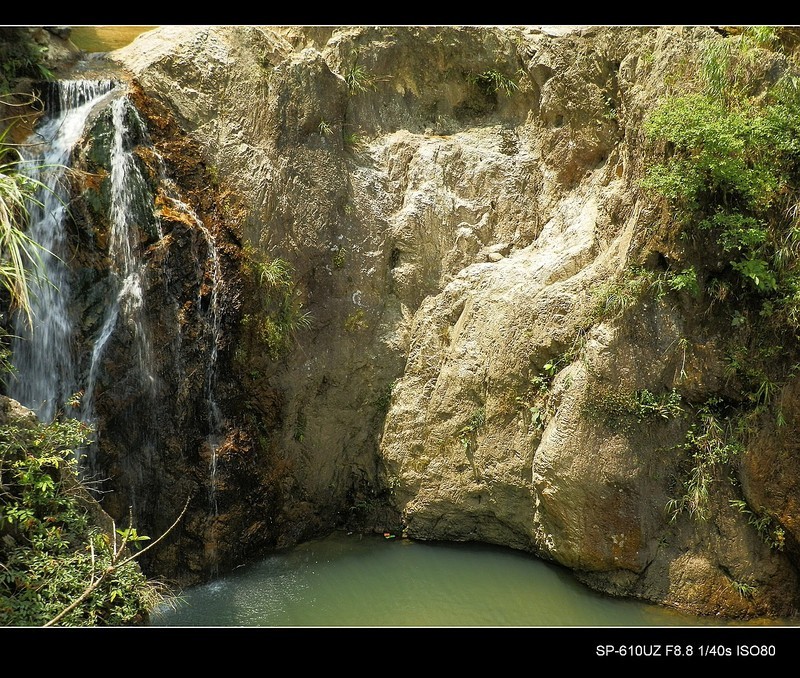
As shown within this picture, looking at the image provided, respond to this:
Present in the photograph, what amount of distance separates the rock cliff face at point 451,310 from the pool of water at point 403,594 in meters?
0.25

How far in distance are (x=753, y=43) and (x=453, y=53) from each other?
3509mm

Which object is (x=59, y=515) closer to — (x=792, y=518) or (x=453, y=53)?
(x=792, y=518)

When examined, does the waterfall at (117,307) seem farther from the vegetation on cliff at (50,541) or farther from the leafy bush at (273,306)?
the vegetation on cliff at (50,541)

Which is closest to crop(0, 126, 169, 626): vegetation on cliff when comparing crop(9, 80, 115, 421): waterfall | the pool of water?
the pool of water

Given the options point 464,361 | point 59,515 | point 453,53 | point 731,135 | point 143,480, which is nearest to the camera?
point 59,515

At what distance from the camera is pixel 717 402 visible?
268 inches

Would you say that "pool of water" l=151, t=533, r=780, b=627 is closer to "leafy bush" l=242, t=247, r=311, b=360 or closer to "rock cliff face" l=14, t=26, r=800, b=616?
"rock cliff face" l=14, t=26, r=800, b=616

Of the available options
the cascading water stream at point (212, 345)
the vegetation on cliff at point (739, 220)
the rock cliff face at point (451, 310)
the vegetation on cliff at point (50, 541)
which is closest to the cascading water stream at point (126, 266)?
the rock cliff face at point (451, 310)

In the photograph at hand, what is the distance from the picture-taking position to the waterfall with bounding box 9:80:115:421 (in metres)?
6.76

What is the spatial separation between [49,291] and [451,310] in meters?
4.17

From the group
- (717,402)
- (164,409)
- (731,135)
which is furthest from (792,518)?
(164,409)

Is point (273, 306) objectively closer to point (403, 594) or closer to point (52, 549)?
point (403, 594)

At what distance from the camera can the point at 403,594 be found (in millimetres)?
7172

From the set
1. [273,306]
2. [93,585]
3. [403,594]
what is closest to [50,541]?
[93,585]
